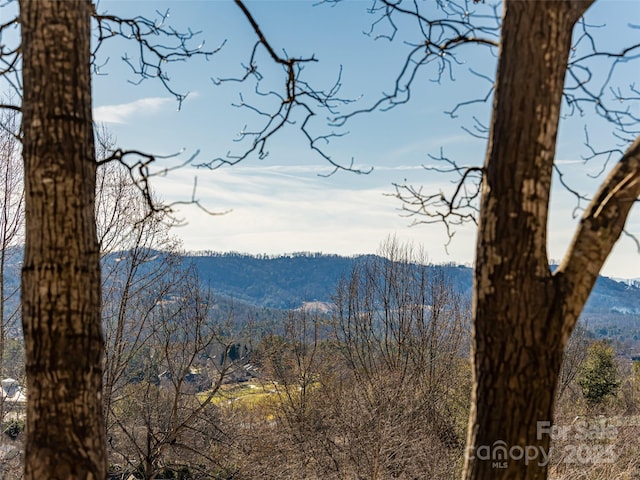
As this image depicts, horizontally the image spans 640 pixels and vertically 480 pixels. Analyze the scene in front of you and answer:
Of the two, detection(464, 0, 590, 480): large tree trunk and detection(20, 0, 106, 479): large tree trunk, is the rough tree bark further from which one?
detection(20, 0, 106, 479): large tree trunk

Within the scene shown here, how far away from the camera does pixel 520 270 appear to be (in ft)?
5.95

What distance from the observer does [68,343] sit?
183 cm

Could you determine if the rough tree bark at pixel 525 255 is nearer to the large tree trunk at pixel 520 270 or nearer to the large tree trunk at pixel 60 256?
the large tree trunk at pixel 520 270

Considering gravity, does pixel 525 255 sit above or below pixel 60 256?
above

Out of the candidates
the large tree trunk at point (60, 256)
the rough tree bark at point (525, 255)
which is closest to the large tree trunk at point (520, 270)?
the rough tree bark at point (525, 255)

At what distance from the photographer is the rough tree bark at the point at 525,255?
1.81 m

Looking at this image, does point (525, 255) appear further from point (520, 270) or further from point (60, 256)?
point (60, 256)

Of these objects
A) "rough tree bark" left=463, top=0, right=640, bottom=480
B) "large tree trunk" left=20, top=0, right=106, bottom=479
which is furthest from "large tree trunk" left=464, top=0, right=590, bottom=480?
"large tree trunk" left=20, top=0, right=106, bottom=479

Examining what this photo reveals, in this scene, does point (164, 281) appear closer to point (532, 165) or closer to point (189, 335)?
point (189, 335)

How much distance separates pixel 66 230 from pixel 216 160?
2.95 ft

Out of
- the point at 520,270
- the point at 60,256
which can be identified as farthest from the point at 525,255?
the point at 60,256

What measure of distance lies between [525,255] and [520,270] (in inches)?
2.1

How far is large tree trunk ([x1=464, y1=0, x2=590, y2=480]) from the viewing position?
180 cm

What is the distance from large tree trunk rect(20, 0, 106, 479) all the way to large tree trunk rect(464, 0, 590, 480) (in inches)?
52.2
